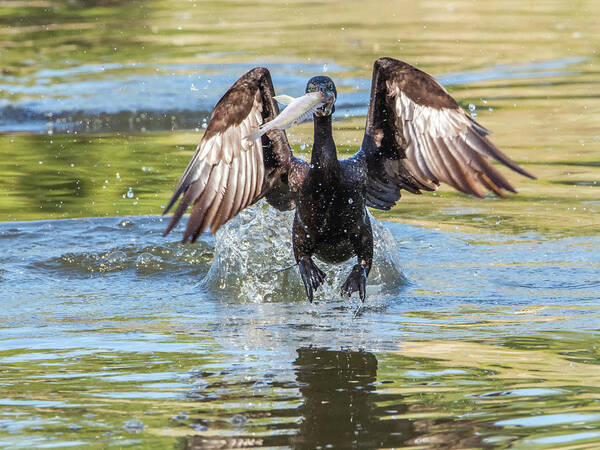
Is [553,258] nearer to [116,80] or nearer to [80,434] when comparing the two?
[80,434]

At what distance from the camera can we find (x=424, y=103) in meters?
6.23

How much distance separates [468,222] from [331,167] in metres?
2.35

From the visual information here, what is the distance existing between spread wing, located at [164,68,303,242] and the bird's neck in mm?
208

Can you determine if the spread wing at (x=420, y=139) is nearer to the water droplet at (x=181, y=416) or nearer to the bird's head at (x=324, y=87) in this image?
the bird's head at (x=324, y=87)

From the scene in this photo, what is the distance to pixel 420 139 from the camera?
6.39m

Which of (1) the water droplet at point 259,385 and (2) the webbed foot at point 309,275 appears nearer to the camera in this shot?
(1) the water droplet at point 259,385

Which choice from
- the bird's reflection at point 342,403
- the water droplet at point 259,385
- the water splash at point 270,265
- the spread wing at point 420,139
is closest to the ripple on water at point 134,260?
the water splash at point 270,265

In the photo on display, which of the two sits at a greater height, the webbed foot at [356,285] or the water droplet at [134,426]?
the webbed foot at [356,285]

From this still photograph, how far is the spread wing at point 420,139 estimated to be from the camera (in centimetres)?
612

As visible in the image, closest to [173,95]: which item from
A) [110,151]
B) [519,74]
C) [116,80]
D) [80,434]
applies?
[116,80]

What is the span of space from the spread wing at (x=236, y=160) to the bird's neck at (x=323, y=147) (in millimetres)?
208

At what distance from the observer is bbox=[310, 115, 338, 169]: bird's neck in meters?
6.02

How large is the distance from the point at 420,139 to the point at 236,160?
1.08 m

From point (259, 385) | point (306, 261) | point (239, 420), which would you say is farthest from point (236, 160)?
point (239, 420)
